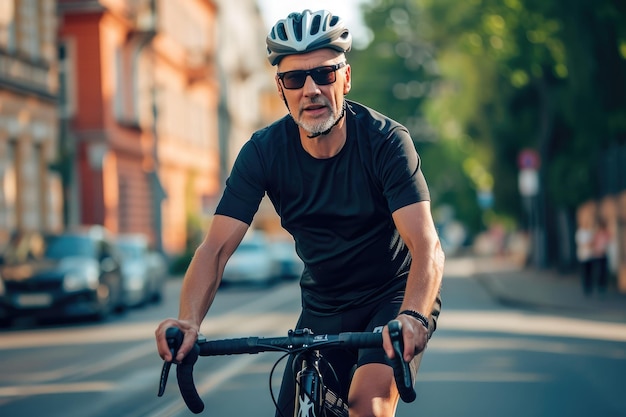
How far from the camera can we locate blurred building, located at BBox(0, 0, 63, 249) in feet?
95.3

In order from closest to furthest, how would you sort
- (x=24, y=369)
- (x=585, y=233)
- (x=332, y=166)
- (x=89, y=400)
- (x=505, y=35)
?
(x=332, y=166)
(x=89, y=400)
(x=24, y=369)
(x=585, y=233)
(x=505, y=35)

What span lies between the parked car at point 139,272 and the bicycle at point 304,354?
18616 mm

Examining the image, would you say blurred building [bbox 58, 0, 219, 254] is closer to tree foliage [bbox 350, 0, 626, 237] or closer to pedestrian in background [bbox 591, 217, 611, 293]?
tree foliage [bbox 350, 0, 626, 237]

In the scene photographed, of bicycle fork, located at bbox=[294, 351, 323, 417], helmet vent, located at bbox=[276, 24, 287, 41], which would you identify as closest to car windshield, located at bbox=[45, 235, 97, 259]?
helmet vent, located at bbox=[276, 24, 287, 41]

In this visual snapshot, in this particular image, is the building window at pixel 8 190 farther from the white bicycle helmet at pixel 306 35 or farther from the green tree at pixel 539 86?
the white bicycle helmet at pixel 306 35

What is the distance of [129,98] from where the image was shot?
4209 centimetres

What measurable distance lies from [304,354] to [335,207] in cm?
62

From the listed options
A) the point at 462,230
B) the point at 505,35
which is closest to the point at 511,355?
the point at 505,35

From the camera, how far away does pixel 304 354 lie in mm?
4395

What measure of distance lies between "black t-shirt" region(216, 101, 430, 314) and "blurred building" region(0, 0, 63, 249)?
24153 mm

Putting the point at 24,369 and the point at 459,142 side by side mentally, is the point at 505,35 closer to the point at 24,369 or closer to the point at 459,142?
the point at 24,369

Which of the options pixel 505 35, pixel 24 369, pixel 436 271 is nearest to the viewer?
pixel 436 271

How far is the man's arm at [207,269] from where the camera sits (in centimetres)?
445

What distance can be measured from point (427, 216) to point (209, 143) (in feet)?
180
